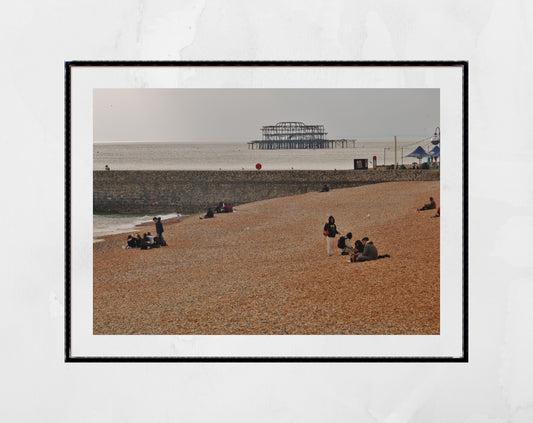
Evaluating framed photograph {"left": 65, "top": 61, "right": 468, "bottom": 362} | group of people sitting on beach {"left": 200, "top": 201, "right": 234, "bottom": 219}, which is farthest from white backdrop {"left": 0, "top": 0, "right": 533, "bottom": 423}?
group of people sitting on beach {"left": 200, "top": 201, "right": 234, "bottom": 219}

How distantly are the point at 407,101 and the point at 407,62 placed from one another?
Answer: 364mm

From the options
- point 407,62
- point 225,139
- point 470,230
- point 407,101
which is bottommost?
point 470,230

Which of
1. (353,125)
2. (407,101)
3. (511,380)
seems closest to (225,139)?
(353,125)

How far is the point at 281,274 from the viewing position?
15.9ft

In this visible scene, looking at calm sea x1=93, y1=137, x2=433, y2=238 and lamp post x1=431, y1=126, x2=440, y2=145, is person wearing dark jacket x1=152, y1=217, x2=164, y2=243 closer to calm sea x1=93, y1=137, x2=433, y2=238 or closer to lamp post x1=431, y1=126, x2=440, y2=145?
calm sea x1=93, y1=137, x2=433, y2=238

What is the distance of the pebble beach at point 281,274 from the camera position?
4.50 m

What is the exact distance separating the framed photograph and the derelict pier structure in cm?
1

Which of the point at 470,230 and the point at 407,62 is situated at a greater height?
the point at 407,62

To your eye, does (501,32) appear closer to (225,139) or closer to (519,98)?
(519,98)

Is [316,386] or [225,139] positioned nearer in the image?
[316,386]

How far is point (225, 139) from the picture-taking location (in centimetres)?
467

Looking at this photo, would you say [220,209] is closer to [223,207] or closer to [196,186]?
[223,207]

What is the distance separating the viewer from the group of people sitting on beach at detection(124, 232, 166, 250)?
183 inches

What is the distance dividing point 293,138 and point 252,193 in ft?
2.26
